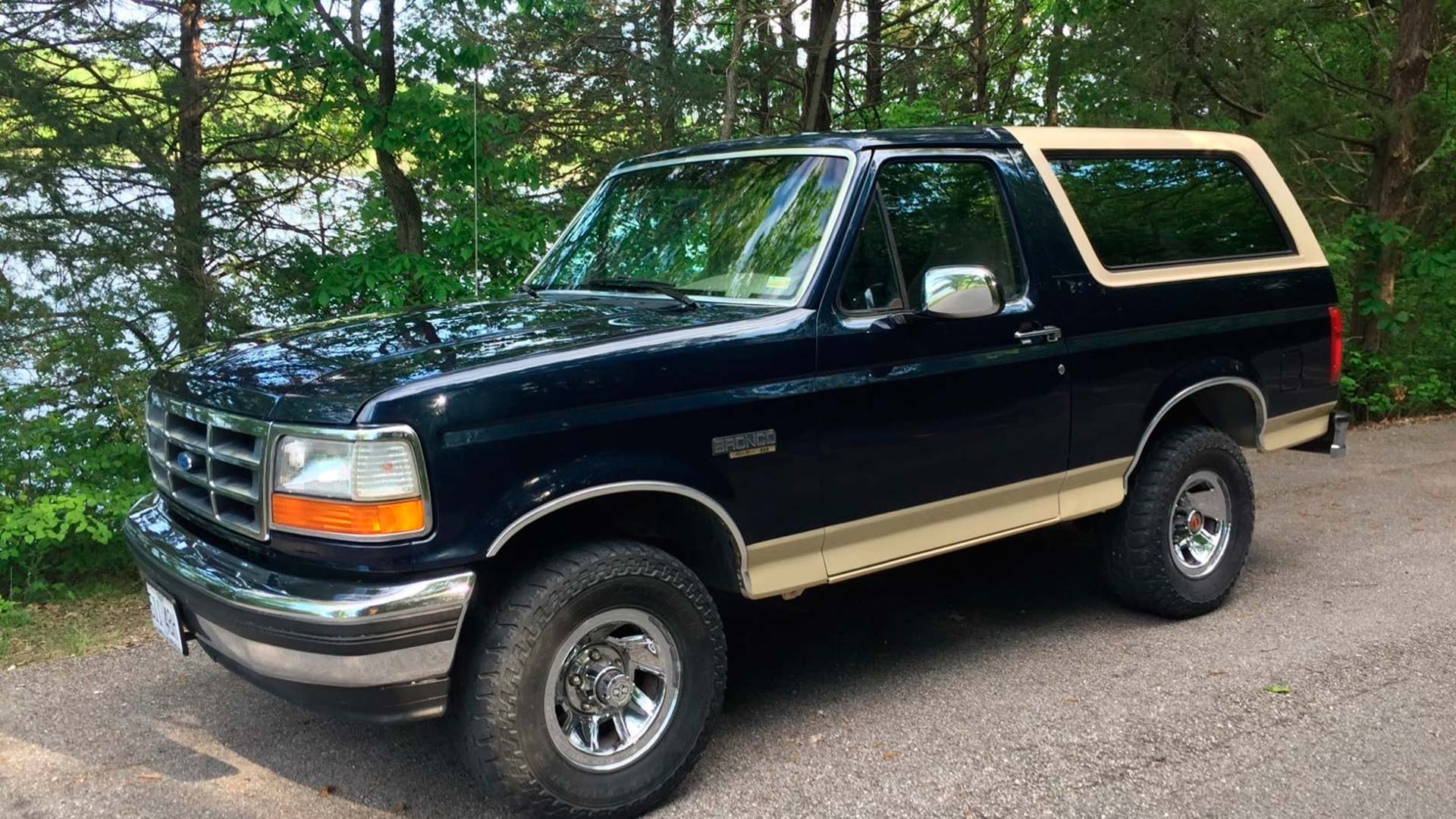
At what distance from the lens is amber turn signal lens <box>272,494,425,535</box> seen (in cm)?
302

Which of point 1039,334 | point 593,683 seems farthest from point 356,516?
point 1039,334

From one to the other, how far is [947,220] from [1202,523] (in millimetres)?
2103

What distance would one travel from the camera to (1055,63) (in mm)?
11859

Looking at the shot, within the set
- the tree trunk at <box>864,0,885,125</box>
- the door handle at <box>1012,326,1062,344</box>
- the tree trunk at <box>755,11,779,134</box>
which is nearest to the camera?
the door handle at <box>1012,326,1062,344</box>

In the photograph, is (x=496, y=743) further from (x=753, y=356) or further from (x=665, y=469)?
(x=753, y=356)

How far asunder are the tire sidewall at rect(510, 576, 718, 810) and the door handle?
1.74 m

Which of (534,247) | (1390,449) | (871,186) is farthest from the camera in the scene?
(1390,449)

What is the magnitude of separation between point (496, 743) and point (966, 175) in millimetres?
2783

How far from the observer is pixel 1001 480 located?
4.39 metres

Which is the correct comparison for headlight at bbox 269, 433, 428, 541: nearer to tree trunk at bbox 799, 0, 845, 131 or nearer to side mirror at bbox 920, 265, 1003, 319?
side mirror at bbox 920, 265, 1003, 319

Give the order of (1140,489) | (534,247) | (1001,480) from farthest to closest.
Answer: (534,247) < (1140,489) < (1001,480)

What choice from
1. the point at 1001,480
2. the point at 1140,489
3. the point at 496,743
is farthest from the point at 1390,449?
the point at 496,743

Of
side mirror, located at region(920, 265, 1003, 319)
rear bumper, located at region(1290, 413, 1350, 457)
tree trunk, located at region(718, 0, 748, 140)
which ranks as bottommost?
rear bumper, located at region(1290, 413, 1350, 457)

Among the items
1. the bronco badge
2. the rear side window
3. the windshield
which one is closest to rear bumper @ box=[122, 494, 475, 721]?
the bronco badge
